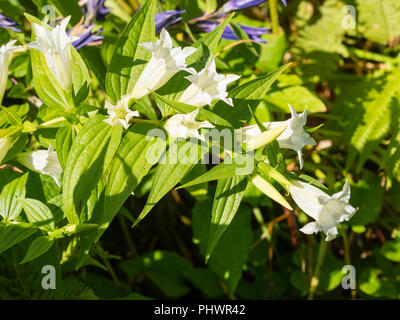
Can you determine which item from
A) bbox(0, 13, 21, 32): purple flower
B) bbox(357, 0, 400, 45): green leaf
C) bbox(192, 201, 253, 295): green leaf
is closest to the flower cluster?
bbox(0, 13, 21, 32): purple flower

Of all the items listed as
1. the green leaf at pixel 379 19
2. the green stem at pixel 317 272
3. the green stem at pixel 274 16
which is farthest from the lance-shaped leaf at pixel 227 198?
the green leaf at pixel 379 19

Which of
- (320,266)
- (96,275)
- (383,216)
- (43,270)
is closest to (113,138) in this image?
(43,270)

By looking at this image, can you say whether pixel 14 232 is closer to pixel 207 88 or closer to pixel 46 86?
pixel 46 86

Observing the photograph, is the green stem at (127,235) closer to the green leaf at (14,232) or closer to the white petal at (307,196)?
the green leaf at (14,232)

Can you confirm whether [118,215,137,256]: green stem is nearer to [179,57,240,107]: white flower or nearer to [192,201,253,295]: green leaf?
[192,201,253,295]: green leaf

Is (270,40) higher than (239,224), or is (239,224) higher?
(270,40)

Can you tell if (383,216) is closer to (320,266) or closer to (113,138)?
(320,266)
